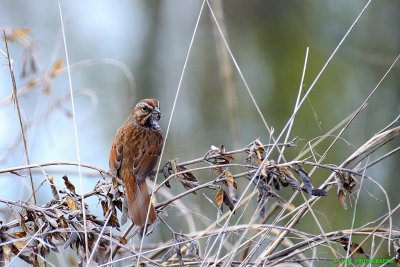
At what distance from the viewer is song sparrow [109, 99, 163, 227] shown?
373 cm

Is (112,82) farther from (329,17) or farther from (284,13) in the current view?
(329,17)

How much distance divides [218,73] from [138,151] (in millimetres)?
8210

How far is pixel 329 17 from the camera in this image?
1036 cm

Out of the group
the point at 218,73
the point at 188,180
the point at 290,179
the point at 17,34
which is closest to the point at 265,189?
the point at 290,179

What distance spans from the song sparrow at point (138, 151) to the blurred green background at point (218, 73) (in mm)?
3372

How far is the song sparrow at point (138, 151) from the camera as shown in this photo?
373 cm

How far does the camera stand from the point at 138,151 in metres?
4.12

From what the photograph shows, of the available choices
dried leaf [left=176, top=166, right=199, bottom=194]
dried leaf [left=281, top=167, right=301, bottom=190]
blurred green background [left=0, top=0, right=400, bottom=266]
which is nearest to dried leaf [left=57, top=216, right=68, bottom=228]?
dried leaf [left=176, top=166, right=199, bottom=194]

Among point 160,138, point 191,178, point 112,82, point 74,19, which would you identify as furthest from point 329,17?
point 191,178

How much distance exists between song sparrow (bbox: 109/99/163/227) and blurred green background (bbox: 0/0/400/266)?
11.1 ft

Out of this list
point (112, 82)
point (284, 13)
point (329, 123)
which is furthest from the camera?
point (112, 82)

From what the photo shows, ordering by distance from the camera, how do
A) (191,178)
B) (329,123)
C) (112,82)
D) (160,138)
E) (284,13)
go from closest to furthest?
(191,178) → (160,138) → (329,123) → (284,13) → (112,82)

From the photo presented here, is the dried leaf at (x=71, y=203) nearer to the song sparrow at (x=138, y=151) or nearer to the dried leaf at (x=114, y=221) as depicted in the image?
the dried leaf at (x=114, y=221)

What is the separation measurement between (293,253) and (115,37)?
11.2 meters
